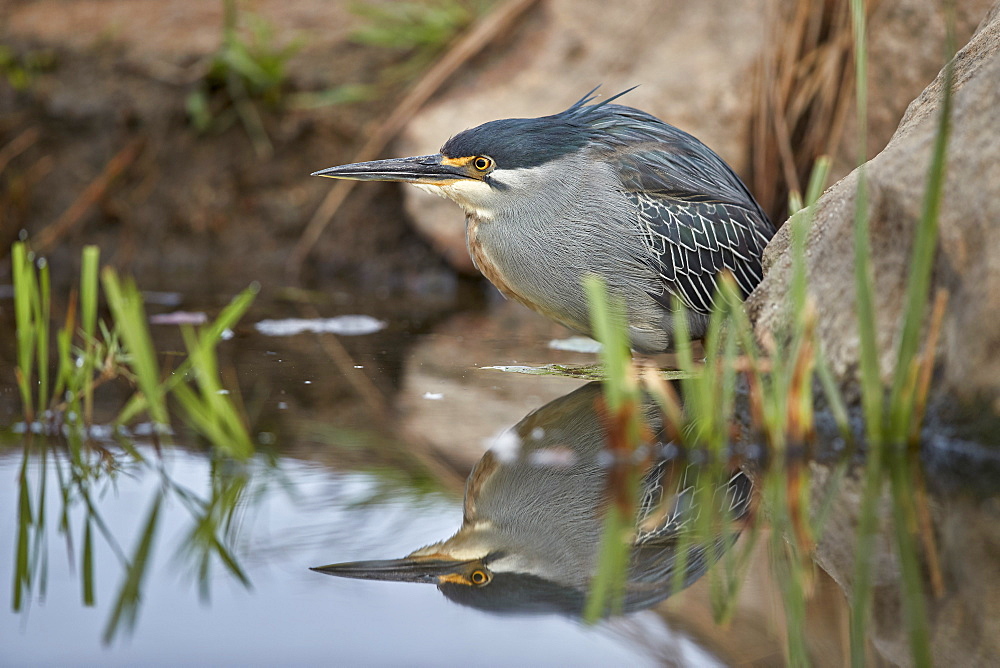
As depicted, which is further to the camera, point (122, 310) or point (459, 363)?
point (459, 363)

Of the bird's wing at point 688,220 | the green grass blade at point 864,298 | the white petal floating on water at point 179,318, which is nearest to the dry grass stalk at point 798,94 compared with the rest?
the bird's wing at point 688,220

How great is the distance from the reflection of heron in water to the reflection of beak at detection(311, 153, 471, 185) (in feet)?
4.24

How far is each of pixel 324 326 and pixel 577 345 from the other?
1.04 m

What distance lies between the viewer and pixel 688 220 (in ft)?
12.0

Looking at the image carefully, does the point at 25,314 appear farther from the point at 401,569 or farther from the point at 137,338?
the point at 401,569

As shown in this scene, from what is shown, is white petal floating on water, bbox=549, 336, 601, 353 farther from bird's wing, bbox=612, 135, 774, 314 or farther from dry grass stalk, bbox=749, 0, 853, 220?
dry grass stalk, bbox=749, 0, 853, 220

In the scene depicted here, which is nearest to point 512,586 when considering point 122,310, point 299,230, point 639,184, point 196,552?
point 196,552

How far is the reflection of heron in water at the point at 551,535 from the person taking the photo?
176 centimetres

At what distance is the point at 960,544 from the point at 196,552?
1.30m

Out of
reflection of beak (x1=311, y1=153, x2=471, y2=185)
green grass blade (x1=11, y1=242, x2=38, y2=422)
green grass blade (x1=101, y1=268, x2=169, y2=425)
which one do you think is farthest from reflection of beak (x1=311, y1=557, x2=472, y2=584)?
reflection of beak (x1=311, y1=153, x2=471, y2=185)

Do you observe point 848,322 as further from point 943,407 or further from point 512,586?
point 512,586

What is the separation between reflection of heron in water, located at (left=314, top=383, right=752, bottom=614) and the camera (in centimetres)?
176

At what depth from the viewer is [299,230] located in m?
6.39

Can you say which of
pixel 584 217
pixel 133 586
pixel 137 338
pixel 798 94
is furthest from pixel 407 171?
pixel 798 94
